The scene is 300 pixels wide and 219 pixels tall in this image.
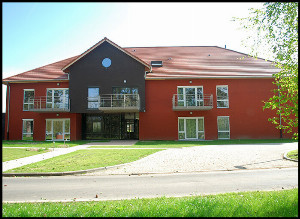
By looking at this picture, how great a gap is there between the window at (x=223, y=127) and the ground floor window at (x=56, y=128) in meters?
14.4

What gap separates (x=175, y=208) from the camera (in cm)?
441

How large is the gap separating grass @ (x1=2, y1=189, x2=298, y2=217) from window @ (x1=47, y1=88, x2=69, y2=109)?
19.1m

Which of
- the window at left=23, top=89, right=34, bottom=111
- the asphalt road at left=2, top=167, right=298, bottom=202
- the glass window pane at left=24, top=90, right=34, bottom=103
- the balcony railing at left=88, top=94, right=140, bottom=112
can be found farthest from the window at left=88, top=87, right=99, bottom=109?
→ the asphalt road at left=2, top=167, right=298, bottom=202

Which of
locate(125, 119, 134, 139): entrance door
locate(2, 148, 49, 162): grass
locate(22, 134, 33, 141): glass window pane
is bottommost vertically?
locate(2, 148, 49, 162): grass

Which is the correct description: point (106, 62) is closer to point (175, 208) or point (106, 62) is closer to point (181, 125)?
point (181, 125)

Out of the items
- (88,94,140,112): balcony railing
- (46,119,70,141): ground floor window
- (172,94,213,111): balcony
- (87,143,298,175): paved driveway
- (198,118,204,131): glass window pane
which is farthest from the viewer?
(46,119,70,141): ground floor window

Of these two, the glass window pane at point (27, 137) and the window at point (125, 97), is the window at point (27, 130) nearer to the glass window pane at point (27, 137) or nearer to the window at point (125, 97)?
the glass window pane at point (27, 137)

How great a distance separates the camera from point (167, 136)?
22250 mm

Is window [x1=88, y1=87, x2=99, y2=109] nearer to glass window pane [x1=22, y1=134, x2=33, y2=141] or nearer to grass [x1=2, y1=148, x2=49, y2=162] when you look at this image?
glass window pane [x1=22, y1=134, x2=33, y2=141]

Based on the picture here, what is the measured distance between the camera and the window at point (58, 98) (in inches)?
906

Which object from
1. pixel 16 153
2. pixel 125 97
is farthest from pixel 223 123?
pixel 16 153

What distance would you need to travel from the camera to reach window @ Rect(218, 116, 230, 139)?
2241 centimetres

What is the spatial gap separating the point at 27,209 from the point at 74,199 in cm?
112

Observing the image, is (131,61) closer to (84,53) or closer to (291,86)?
(84,53)
